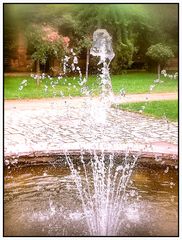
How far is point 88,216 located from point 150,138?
3213mm

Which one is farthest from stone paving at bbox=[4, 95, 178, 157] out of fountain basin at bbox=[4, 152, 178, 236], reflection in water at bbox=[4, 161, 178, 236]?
reflection in water at bbox=[4, 161, 178, 236]

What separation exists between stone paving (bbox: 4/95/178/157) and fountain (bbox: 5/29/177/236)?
396mm

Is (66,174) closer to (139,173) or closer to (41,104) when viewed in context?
(139,173)

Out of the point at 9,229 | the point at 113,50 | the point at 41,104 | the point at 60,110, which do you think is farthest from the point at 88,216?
the point at 113,50

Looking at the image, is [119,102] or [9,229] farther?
[119,102]

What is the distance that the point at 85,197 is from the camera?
413 cm

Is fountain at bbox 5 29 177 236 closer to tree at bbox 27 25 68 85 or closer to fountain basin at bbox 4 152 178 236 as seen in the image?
fountain basin at bbox 4 152 178 236

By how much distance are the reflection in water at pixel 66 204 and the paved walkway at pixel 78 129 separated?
375 millimetres

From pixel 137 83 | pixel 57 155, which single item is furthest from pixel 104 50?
pixel 57 155

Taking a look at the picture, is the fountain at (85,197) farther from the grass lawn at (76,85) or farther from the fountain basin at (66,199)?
the grass lawn at (76,85)

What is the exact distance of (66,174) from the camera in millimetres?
4828

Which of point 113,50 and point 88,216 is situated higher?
point 113,50

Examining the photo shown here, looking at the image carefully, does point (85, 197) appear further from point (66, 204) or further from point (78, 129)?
point (78, 129)

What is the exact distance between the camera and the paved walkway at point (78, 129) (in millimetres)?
5820
